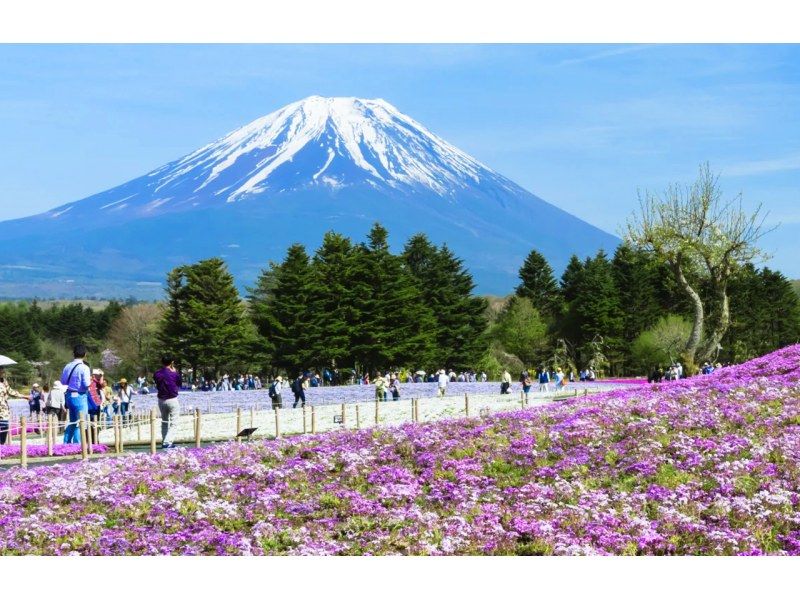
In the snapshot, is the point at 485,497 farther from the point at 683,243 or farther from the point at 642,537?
the point at 683,243

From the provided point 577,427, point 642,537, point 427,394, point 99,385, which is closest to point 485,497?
point 642,537

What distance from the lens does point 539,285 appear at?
5251 inches

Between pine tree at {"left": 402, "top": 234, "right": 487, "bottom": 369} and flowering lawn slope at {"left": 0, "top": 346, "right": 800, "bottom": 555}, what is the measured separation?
3027 inches

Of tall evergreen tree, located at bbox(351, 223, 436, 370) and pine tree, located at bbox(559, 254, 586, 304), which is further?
pine tree, located at bbox(559, 254, 586, 304)

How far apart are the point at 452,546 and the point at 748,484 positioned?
5.99 m

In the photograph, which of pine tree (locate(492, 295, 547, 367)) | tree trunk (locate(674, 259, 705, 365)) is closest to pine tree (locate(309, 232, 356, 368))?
pine tree (locate(492, 295, 547, 367))

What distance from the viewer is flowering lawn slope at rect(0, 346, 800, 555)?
16.7 meters

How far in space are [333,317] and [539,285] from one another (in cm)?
4792

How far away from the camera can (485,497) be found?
760 inches

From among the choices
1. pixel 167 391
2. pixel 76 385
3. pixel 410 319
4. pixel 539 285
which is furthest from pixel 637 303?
pixel 76 385

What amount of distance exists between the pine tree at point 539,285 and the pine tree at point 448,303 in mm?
17481

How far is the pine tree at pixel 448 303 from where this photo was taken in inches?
4205

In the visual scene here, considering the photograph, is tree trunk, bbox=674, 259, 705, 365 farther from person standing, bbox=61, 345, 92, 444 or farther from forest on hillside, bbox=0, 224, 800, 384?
person standing, bbox=61, 345, 92, 444

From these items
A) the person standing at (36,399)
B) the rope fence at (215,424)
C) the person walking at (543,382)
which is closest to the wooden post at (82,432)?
the rope fence at (215,424)
